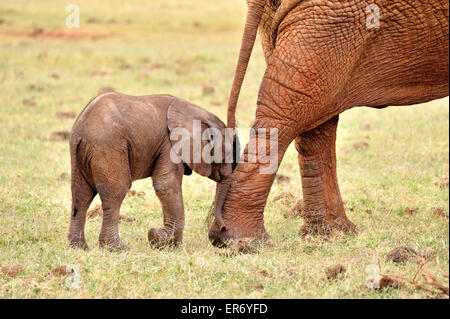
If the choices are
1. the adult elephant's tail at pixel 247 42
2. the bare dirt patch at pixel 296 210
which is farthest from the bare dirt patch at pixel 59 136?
the adult elephant's tail at pixel 247 42

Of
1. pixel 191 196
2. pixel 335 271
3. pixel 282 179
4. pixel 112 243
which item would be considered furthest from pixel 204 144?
pixel 282 179

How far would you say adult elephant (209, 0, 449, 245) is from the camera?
503 cm

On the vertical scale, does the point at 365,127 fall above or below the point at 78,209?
above

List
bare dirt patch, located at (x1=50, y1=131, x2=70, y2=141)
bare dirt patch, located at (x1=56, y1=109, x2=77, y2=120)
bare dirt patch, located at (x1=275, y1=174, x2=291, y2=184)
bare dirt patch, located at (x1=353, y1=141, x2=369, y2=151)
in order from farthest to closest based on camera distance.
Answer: bare dirt patch, located at (x1=56, y1=109, x2=77, y2=120)
bare dirt patch, located at (x1=50, y1=131, x2=70, y2=141)
bare dirt patch, located at (x1=353, y1=141, x2=369, y2=151)
bare dirt patch, located at (x1=275, y1=174, x2=291, y2=184)

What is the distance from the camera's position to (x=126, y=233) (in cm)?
592

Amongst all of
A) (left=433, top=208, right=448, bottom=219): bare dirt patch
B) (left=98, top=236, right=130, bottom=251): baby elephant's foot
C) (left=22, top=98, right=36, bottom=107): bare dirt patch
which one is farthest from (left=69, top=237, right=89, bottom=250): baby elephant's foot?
(left=22, top=98, right=36, bottom=107): bare dirt patch

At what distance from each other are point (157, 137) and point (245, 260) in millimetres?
1078

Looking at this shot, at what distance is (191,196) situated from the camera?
7.13m

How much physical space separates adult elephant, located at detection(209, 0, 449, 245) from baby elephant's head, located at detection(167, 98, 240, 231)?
172mm

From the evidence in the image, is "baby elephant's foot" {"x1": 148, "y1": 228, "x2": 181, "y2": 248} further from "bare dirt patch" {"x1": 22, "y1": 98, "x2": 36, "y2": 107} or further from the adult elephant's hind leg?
"bare dirt patch" {"x1": 22, "y1": 98, "x2": 36, "y2": 107}

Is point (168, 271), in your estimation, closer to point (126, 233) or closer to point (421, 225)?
point (126, 233)

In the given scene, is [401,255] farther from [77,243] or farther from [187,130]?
[77,243]

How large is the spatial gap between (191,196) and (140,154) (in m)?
1.89

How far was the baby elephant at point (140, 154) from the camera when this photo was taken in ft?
16.8
